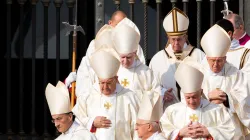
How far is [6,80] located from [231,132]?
15.3ft

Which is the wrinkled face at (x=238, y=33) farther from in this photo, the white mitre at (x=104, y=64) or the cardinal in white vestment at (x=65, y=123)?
the cardinal in white vestment at (x=65, y=123)

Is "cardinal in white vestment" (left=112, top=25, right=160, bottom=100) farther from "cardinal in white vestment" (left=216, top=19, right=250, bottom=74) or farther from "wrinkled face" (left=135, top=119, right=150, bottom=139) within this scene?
"wrinkled face" (left=135, top=119, right=150, bottom=139)

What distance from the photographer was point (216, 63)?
1695 cm

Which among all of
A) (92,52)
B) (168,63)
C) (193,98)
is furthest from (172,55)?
(193,98)

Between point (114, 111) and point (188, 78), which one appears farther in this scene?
point (114, 111)

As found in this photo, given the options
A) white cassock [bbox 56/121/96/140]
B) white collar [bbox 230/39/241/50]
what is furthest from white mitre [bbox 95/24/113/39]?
white cassock [bbox 56/121/96/140]

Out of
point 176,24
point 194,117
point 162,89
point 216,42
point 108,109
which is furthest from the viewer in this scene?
point 176,24

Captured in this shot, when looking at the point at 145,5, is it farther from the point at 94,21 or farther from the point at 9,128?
the point at 9,128

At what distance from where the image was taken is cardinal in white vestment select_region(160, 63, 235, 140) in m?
16.3

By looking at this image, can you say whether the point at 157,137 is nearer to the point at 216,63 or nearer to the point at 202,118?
the point at 202,118

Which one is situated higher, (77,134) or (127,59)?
(127,59)

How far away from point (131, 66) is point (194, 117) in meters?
1.49

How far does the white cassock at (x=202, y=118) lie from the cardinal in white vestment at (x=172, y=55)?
1132 millimetres

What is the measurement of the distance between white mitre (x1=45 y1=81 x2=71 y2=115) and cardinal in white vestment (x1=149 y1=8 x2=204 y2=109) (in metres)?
1.64
